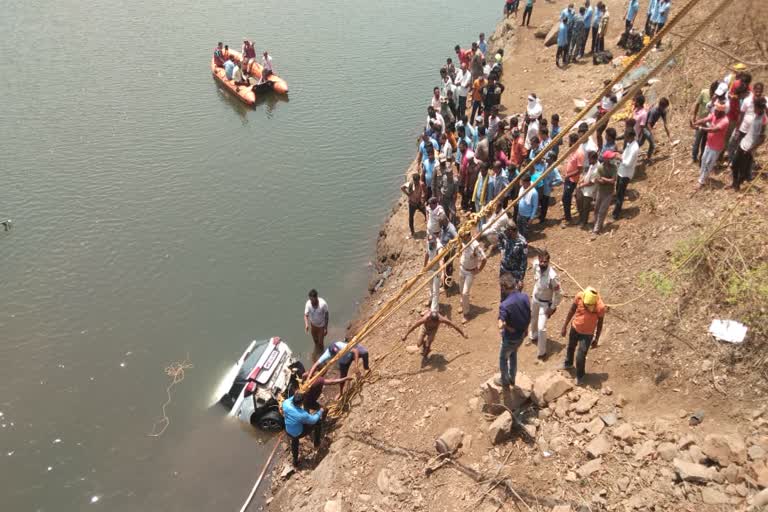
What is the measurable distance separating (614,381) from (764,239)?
258cm

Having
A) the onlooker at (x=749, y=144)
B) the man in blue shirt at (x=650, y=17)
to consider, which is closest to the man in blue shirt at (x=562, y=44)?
the man in blue shirt at (x=650, y=17)

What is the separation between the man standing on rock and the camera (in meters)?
6.83

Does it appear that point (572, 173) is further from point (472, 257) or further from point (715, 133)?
point (472, 257)

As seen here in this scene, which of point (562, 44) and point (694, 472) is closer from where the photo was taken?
point (694, 472)

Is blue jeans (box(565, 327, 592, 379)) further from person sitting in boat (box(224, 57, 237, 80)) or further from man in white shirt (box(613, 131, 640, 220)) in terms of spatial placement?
person sitting in boat (box(224, 57, 237, 80))

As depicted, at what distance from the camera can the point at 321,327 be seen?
10805mm

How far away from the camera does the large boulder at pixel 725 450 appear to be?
5672mm

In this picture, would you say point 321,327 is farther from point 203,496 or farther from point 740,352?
point 740,352

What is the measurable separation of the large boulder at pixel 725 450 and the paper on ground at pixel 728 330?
54.3 inches

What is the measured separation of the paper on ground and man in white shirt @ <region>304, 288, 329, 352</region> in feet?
19.8

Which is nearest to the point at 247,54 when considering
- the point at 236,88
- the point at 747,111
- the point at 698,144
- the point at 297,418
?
the point at 236,88

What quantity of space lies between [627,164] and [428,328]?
174 inches

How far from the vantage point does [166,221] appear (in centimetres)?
1573

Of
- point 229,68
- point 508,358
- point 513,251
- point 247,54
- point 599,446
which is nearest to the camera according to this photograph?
point 599,446
